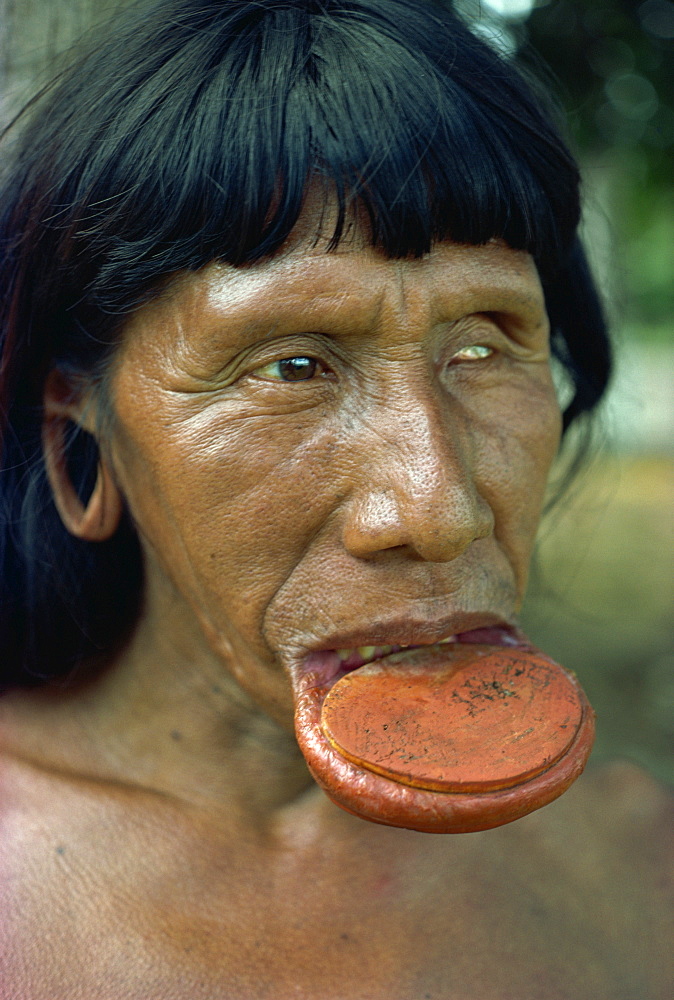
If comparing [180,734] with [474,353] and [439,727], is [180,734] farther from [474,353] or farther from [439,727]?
[474,353]

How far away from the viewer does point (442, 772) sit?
140 cm

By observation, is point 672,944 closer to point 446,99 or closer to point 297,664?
point 297,664

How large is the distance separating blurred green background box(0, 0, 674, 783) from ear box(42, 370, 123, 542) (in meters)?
Answer: 1.07

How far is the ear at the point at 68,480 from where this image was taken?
1.95 metres

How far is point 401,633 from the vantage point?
1611 millimetres

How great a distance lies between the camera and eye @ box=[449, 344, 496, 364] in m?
1.78

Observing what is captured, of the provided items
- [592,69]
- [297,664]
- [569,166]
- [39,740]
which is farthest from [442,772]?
[592,69]

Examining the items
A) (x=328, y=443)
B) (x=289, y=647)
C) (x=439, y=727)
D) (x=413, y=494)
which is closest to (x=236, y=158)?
(x=328, y=443)

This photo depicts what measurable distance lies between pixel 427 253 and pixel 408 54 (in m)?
0.38

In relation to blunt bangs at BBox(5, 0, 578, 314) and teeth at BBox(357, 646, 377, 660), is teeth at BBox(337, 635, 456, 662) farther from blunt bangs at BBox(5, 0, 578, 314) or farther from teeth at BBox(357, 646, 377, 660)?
blunt bangs at BBox(5, 0, 578, 314)

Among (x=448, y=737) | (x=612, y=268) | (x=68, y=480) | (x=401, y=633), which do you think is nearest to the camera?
(x=448, y=737)

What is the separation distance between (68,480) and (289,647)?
2.27 feet

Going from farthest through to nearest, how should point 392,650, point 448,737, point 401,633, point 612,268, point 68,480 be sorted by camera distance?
point 612,268 < point 68,480 < point 392,650 < point 401,633 < point 448,737

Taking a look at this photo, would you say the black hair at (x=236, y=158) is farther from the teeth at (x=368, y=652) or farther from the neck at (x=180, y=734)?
the teeth at (x=368, y=652)
